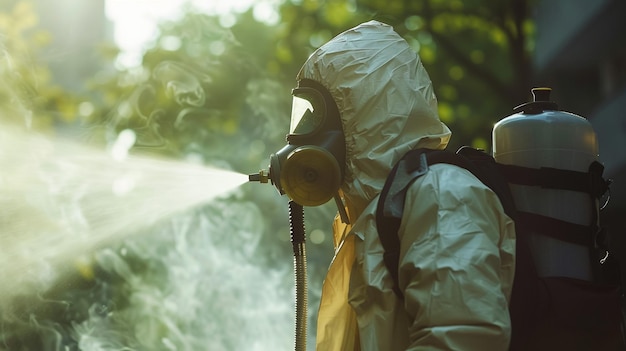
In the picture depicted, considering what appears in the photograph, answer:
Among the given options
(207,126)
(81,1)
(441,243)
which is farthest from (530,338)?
(81,1)

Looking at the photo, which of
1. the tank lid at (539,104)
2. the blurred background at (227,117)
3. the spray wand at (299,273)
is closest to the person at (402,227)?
the spray wand at (299,273)

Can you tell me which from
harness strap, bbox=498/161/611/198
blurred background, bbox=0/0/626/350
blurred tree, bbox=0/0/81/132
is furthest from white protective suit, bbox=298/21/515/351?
blurred tree, bbox=0/0/81/132

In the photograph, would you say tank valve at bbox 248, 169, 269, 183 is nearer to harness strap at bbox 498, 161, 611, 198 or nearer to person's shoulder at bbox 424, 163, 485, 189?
person's shoulder at bbox 424, 163, 485, 189

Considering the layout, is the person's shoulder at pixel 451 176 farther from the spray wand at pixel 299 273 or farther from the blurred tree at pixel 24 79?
the blurred tree at pixel 24 79

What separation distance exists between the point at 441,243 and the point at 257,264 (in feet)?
15.3

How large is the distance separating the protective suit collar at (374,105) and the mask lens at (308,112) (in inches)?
2.5

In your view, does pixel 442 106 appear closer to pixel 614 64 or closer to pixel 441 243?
pixel 614 64

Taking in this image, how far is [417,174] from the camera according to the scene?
3084 millimetres

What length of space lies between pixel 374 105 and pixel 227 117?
345 inches

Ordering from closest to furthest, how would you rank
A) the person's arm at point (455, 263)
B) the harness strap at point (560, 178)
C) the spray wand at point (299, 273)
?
the person's arm at point (455, 263) → the harness strap at point (560, 178) → the spray wand at point (299, 273)

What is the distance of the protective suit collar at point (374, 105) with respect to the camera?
3371 millimetres

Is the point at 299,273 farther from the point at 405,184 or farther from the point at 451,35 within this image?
the point at 451,35

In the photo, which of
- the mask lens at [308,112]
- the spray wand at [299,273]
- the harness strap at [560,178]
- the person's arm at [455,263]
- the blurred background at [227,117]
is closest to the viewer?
the person's arm at [455,263]

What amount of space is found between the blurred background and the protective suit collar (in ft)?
8.88
